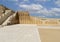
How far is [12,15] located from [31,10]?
45cm

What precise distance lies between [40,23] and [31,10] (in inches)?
14.2

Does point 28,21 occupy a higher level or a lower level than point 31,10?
lower

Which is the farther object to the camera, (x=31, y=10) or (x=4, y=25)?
(x=31, y=10)

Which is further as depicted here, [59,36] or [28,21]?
[28,21]

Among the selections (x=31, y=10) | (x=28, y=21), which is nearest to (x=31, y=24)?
(x=28, y=21)

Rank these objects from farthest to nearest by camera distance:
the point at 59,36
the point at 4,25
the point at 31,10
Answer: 1. the point at 31,10
2. the point at 4,25
3. the point at 59,36

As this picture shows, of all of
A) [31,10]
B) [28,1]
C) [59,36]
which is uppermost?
[28,1]

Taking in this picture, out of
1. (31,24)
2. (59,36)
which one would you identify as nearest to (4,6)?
(31,24)

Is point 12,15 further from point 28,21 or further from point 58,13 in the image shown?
point 58,13

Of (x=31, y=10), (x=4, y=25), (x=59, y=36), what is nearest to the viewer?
(x=59, y=36)

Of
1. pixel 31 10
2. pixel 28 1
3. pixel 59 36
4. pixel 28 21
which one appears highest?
pixel 28 1

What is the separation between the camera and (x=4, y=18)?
3.22 m

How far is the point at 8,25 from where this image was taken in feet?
10.5

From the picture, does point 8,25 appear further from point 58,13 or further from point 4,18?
point 58,13
